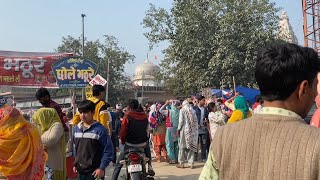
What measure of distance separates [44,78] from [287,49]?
10947mm

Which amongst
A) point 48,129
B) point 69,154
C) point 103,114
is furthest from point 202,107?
point 48,129

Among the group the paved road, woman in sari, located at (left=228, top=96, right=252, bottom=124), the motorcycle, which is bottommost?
the paved road

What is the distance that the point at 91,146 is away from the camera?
461 centimetres

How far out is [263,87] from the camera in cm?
167

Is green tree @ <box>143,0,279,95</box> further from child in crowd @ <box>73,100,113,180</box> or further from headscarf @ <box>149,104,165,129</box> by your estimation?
child in crowd @ <box>73,100,113,180</box>

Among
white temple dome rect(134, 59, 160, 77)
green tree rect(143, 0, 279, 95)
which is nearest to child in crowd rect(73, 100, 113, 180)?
green tree rect(143, 0, 279, 95)

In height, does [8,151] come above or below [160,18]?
below

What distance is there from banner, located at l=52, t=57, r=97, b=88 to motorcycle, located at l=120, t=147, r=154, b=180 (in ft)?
16.5

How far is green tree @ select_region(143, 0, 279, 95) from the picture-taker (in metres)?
21.2

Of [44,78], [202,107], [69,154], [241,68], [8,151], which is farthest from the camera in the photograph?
[241,68]

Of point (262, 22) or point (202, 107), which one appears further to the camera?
point (262, 22)

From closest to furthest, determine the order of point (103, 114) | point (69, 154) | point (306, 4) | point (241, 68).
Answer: point (69, 154) < point (103, 114) < point (306, 4) < point (241, 68)

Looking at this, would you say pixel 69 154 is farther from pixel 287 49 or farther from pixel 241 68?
pixel 241 68

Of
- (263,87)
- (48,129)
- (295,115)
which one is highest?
(263,87)
